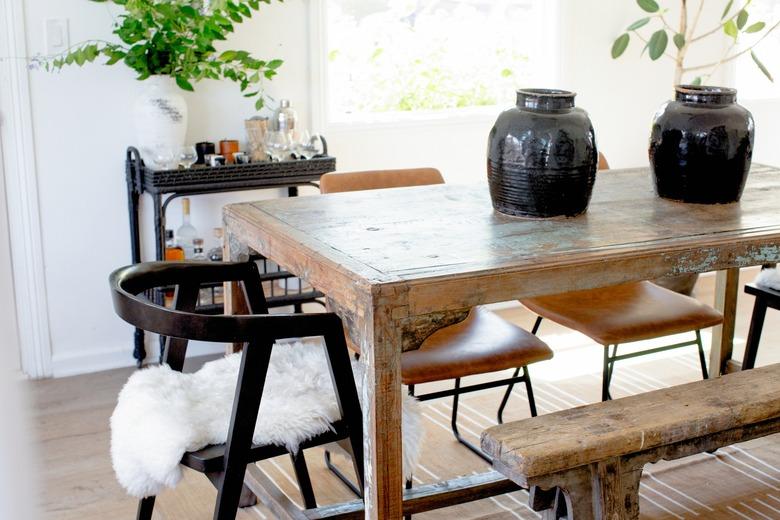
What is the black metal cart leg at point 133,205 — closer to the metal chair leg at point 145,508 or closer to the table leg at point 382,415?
the metal chair leg at point 145,508

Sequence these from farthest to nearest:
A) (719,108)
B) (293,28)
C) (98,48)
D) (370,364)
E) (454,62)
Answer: (454,62) < (293,28) < (98,48) < (719,108) < (370,364)

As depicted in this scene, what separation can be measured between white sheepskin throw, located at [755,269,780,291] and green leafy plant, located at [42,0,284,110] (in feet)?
6.22

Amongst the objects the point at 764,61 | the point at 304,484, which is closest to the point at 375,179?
the point at 304,484

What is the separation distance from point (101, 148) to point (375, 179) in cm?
126

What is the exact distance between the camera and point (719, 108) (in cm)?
219

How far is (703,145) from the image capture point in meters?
2.17

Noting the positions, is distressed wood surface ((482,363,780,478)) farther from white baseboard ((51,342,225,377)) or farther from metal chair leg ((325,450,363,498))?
white baseboard ((51,342,225,377))

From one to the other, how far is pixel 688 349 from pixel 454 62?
1653 mm

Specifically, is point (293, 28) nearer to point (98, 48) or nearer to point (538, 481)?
point (98, 48)

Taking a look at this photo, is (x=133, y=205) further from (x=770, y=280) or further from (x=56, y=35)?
(x=770, y=280)

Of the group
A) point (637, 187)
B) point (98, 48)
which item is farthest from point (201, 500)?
point (98, 48)

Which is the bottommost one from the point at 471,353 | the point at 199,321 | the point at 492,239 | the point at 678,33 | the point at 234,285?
the point at 471,353

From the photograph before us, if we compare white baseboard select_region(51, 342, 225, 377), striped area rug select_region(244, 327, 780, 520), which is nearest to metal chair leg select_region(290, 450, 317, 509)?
striped area rug select_region(244, 327, 780, 520)

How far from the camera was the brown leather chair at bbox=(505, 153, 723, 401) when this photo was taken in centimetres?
260
